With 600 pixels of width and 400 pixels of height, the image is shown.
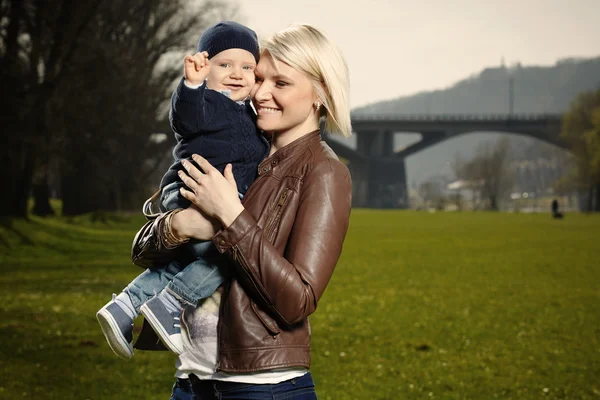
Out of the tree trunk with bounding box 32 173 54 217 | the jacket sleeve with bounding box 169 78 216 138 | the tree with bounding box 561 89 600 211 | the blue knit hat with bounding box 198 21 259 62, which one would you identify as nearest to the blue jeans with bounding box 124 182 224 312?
the jacket sleeve with bounding box 169 78 216 138

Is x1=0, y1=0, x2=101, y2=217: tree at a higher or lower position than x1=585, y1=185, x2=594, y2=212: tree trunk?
higher

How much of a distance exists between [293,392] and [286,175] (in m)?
0.66

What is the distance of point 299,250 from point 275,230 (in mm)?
125

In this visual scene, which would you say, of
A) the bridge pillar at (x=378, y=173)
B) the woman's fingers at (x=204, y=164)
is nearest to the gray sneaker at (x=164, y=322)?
the woman's fingers at (x=204, y=164)

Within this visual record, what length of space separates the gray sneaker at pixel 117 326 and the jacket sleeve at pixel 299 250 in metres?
0.43

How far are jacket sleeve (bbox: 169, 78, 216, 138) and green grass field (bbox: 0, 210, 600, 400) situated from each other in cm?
583

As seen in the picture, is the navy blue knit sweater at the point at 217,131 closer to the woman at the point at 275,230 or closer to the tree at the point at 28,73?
the woman at the point at 275,230

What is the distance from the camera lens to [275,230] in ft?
9.45

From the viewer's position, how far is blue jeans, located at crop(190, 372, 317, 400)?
2.88 metres

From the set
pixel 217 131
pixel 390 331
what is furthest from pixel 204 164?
pixel 390 331

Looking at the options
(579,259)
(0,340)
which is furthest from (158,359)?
(579,259)

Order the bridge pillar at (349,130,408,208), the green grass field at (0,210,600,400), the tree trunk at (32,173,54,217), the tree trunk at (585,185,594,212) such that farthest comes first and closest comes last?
the bridge pillar at (349,130,408,208), the tree trunk at (585,185,594,212), the tree trunk at (32,173,54,217), the green grass field at (0,210,600,400)

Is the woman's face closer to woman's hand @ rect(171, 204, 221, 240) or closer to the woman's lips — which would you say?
the woman's lips

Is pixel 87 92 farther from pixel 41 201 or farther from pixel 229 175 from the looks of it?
pixel 229 175
